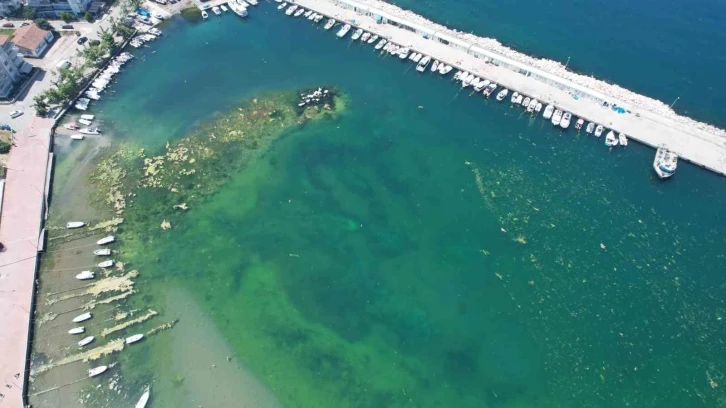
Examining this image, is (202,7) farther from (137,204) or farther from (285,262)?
(285,262)

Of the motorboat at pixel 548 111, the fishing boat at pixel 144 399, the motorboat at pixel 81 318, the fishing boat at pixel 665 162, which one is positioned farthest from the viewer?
the motorboat at pixel 548 111

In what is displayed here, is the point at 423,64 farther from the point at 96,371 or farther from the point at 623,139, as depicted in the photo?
the point at 96,371

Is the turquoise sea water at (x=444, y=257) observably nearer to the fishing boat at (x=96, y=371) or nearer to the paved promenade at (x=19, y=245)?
the fishing boat at (x=96, y=371)

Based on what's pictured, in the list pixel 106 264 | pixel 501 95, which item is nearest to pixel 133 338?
pixel 106 264

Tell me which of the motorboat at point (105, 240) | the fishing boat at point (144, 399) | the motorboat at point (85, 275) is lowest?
the fishing boat at point (144, 399)

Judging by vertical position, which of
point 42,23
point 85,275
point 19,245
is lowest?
point 85,275

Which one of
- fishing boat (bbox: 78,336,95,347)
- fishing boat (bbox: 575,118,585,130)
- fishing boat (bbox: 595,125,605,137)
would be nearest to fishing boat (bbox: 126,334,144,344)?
fishing boat (bbox: 78,336,95,347)

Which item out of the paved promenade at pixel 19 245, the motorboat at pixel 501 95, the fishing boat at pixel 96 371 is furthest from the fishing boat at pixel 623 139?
the paved promenade at pixel 19 245
